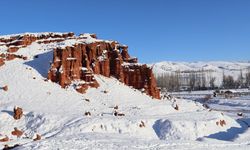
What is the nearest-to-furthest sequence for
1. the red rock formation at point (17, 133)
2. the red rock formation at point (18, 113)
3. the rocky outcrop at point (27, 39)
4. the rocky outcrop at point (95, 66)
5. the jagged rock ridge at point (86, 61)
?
the red rock formation at point (17, 133), the red rock formation at point (18, 113), the rocky outcrop at point (95, 66), the jagged rock ridge at point (86, 61), the rocky outcrop at point (27, 39)

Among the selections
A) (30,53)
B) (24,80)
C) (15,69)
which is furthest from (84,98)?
(30,53)

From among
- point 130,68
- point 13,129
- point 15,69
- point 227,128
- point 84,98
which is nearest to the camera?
point 13,129

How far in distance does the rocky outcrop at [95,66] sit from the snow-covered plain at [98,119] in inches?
80.7

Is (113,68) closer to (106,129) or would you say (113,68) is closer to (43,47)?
(43,47)

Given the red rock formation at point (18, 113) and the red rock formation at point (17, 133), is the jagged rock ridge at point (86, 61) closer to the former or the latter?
the red rock formation at point (18, 113)

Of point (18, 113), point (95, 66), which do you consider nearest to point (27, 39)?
point (95, 66)

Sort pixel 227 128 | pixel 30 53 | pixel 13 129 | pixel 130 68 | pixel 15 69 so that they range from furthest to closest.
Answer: pixel 130 68, pixel 30 53, pixel 15 69, pixel 227 128, pixel 13 129

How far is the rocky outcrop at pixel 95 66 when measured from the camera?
200ft

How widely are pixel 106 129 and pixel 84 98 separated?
42.6ft

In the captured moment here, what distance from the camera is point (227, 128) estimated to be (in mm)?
50812

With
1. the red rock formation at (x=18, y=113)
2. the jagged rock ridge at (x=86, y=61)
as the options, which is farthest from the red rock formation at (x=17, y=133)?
the jagged rock ridge at (x=86, y=61)

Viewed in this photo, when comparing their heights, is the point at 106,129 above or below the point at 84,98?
below

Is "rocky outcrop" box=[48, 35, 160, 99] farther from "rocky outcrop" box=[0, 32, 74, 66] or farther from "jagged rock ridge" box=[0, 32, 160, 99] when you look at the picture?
"rocky outcrop" box=[0, 32, 74, 66]

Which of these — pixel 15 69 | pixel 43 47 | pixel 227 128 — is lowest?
pixel 227 128
